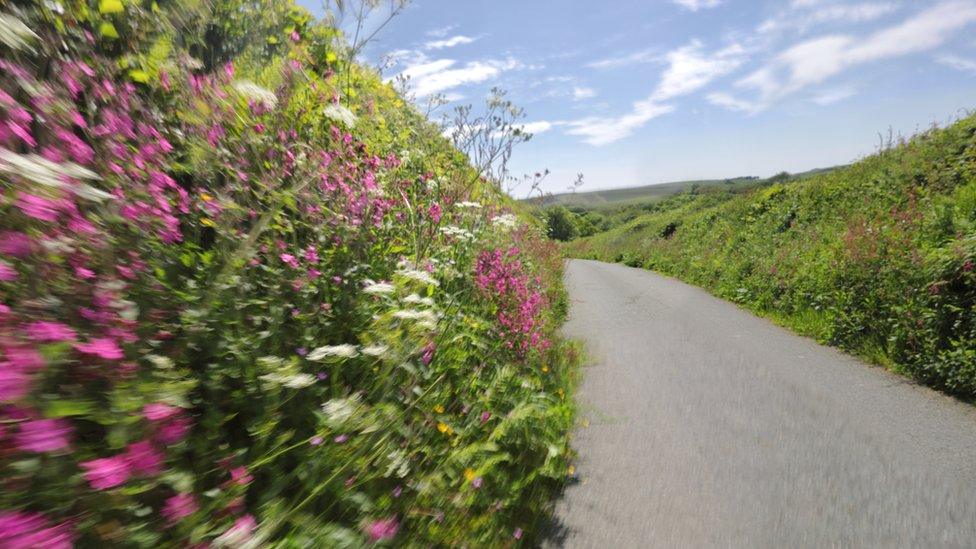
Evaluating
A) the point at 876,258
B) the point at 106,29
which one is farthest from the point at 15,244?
the point at 876,258

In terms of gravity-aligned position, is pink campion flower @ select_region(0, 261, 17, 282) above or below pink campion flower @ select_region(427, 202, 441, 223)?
below

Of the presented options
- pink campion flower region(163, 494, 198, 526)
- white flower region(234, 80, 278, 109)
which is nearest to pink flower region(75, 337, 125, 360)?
pink campion flower region(163, 494, 198, 526)

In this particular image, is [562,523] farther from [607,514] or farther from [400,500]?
[400,500]

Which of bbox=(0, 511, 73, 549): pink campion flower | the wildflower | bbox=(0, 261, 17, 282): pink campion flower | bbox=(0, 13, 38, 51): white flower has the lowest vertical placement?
the wildflower

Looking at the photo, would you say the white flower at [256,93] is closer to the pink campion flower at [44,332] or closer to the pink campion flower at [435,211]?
the pink campion flower at [44,332]

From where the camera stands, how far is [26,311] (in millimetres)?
1322

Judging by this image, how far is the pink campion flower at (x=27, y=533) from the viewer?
114cm

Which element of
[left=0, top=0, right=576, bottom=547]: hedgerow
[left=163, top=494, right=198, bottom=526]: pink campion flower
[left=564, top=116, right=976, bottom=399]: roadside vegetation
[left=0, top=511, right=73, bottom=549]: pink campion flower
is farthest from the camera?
[left=564, top=116, right=976, bottom=399]: roadside vegetation

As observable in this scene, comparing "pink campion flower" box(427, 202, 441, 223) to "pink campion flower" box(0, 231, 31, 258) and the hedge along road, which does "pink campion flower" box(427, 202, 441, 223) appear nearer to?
the hedge along road

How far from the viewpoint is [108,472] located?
1394 millimetres

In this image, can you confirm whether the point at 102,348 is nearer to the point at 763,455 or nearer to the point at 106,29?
the point at 106,29

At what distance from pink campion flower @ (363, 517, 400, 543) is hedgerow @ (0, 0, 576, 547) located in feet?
0.07

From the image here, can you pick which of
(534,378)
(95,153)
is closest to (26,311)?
(95,153)

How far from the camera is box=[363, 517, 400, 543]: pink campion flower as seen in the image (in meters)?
2.13
